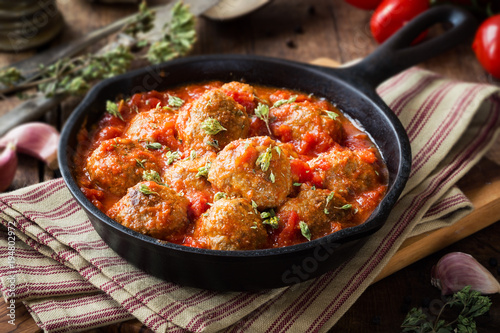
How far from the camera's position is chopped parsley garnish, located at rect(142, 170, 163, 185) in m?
3.54

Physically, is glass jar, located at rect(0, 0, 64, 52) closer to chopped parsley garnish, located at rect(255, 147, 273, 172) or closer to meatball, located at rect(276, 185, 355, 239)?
chopped parsley garnish, located at rect(255, 147, 273, 172)

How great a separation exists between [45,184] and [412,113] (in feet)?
9.89

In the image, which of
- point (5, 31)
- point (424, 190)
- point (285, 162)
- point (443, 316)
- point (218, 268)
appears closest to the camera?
point (218, 268)

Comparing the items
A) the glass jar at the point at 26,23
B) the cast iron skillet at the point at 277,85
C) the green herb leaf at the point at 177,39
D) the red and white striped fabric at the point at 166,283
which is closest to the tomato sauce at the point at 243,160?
the cast iron skillet at the point at 277,85

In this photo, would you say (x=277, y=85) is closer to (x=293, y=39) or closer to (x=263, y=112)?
(x=263, y=112)

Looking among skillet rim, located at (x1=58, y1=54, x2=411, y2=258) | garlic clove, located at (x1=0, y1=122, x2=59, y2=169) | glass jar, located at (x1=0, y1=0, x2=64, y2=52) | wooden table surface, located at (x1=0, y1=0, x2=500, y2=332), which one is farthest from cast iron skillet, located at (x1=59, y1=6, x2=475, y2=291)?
glass jar, located at (x1=0, y1=0, x2=64, y2=52)

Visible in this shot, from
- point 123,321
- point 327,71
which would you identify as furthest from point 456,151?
point 123,321

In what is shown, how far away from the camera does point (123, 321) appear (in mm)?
3402

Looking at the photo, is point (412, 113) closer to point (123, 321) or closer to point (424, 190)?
point (424, 190)

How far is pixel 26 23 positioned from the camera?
5.80 meters

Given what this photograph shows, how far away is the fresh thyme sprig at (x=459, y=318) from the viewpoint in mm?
3402

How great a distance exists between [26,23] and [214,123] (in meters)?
3.25

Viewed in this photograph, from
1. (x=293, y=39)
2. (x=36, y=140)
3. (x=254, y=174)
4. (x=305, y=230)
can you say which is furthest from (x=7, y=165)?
(x=293, y=39)

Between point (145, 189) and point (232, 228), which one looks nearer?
point (232, 228)
